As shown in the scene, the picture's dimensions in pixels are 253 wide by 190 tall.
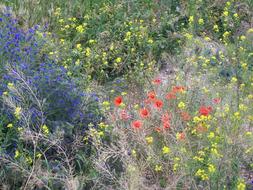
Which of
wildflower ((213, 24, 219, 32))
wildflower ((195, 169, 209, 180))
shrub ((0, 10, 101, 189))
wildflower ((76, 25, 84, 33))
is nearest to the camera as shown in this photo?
wildflower ((195, 169, 209, 180))

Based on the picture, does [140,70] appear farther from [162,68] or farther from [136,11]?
[136,11]

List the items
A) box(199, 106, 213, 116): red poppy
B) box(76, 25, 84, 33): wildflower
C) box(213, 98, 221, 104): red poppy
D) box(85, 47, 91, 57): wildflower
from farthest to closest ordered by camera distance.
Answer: box(76, 25, 84, 33): wildflower < box(85, 47, 91, 57): wildflower < box(213, 98, 221, 104): red poppy < box(199, 106, 213, 116): red poppy

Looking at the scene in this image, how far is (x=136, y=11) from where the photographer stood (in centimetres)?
730

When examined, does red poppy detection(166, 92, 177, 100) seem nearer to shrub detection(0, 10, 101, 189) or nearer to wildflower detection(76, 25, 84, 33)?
shrub detection(0, 10, 101, 189)

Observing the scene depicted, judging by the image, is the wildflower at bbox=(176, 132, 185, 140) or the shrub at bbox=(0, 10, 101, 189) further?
the shrub at bbox=(0, 10, 101, 189)

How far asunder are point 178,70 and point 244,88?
2.28 feet

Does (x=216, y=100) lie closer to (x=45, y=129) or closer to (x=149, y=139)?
(x=149, y=139)

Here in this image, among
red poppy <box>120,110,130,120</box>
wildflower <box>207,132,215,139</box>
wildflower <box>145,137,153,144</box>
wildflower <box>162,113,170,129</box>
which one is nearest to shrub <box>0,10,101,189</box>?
red poppy <box>120,110,130,120</box>

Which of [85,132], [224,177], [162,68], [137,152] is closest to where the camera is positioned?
[224,177]

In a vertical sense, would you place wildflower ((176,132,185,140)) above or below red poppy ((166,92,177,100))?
above

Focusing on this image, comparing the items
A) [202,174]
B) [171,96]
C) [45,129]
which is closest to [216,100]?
[171,96]

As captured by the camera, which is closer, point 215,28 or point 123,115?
point 123,115

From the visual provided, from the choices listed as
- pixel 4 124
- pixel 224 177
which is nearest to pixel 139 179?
pixel 224 177

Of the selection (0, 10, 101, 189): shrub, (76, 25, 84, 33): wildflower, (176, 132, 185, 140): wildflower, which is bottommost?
(76, 25, 84, 33): wildflower
